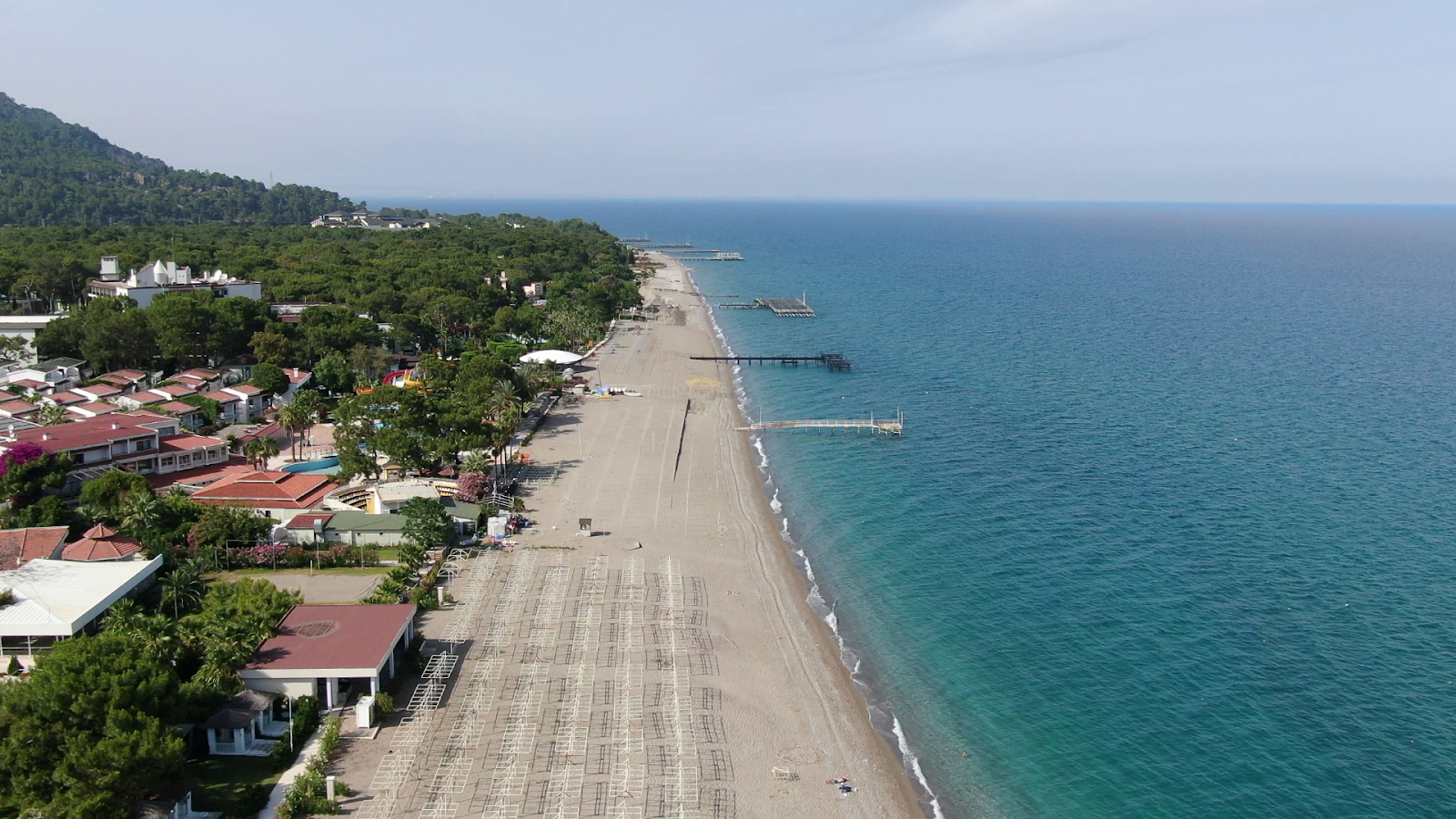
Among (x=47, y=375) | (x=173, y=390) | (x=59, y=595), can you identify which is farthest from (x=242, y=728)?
(x=47, y=375)

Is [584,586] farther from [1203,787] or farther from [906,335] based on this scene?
[906,335]

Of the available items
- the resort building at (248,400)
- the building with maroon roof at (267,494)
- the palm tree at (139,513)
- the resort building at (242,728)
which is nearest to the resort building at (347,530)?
the building with maroon roof at (267,494)

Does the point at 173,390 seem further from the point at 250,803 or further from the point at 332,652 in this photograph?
the point at 250,803

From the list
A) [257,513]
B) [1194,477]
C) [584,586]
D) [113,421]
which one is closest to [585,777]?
[584,586]

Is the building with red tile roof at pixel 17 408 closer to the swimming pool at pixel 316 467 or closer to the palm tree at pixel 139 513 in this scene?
the swimming pool at pixel 316 467

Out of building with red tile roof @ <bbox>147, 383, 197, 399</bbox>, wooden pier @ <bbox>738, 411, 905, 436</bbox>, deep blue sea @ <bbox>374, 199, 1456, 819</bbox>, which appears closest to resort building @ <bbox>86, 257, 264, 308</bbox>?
building with red tile roof @ <bbox>147, 383, 197, 399</bbox>

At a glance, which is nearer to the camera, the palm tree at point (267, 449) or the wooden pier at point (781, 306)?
the palm tree at point (267, 449)
